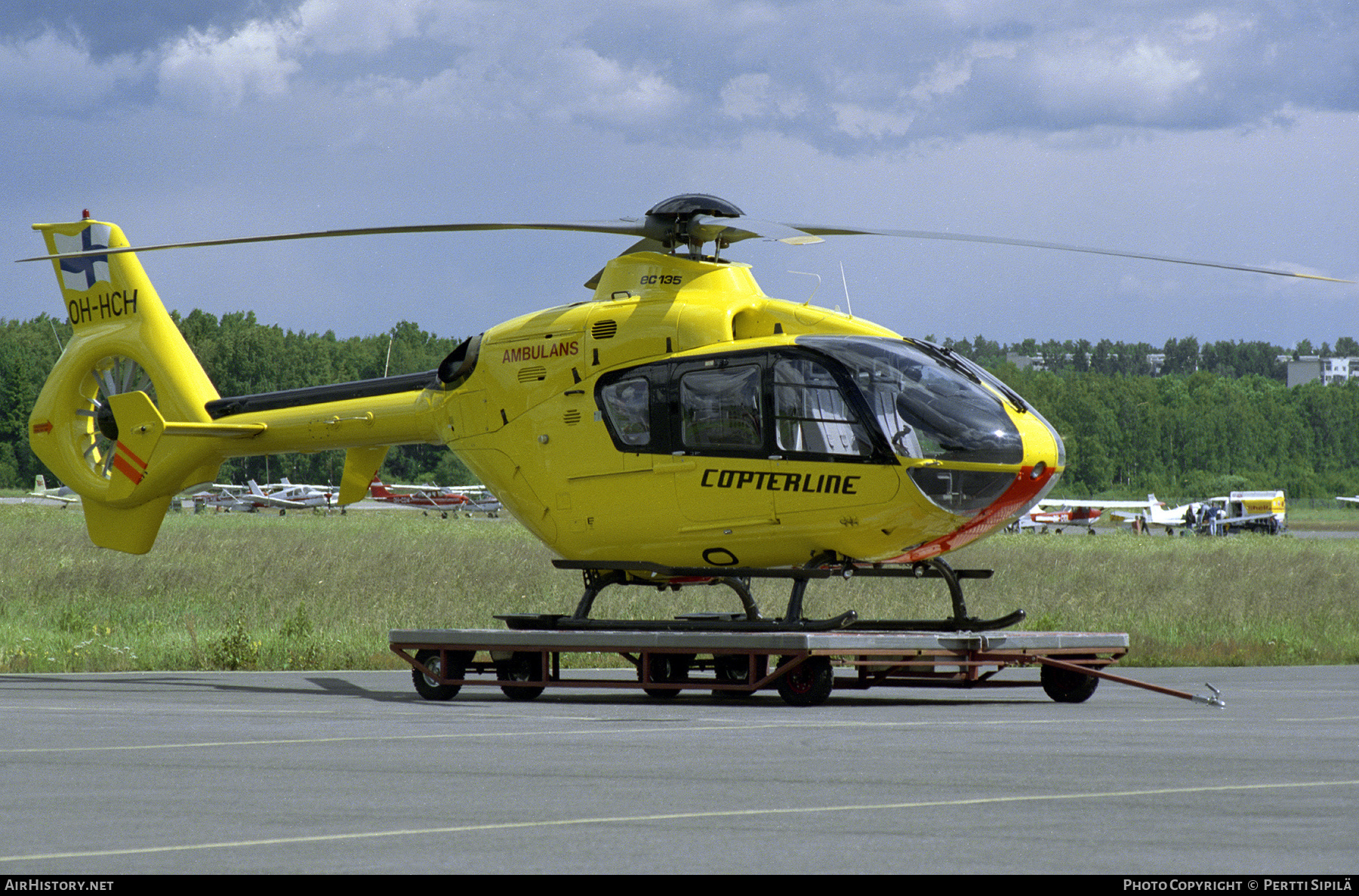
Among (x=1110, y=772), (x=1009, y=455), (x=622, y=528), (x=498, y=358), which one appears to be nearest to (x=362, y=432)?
(x=498, y=358)

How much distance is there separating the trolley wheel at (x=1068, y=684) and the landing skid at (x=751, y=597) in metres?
0.56

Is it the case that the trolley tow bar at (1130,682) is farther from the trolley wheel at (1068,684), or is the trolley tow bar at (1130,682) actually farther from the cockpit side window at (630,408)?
the cockpit side window at (630,408)

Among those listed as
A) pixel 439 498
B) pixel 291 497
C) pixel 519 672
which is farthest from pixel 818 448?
pixel 439 498

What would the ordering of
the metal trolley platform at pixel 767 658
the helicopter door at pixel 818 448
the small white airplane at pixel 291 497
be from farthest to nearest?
the small white airplane at pixel 291 497
the helicopter door at pixel 818 448
the metal trolley platform at pixel 767 658

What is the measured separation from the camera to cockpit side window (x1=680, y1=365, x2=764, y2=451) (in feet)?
43.8

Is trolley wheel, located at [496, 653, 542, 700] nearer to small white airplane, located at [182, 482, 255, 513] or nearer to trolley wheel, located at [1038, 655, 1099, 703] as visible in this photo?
trolley wheel, located at [1038, 655, 1099, 703]

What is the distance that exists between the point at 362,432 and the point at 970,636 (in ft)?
22.6

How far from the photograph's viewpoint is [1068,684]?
1350cm

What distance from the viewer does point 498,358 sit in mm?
15125

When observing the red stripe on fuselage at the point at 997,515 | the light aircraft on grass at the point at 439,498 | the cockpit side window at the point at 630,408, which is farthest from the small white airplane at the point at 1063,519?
the cockpit side window at the point at 630,408

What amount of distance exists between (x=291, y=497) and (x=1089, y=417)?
8537 cm

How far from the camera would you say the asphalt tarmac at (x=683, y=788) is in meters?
5.68

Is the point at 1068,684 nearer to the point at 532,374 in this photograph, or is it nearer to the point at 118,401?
the point at 532,374
